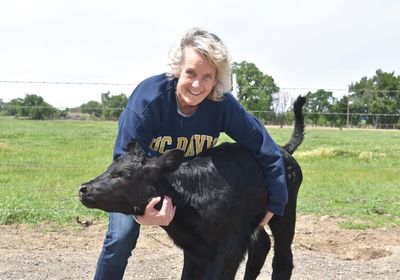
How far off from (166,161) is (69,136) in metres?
14.6

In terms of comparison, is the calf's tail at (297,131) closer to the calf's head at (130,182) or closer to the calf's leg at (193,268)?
the calf's leg at (193,268)

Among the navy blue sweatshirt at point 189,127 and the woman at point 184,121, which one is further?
the navy blue sweatshirt at point 189,127

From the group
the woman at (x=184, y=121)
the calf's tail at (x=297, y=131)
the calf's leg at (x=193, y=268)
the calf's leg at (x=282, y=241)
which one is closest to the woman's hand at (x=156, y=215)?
the woman at (x=184, y=121)

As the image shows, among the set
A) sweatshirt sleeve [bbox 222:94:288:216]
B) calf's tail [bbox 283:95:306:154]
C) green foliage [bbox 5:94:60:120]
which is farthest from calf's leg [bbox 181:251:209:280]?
green foliage [bbox 5:94:60:120]

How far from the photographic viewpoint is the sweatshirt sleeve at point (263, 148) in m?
3.68

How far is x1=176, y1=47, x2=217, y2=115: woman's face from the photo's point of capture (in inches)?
130

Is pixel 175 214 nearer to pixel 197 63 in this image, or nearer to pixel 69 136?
pixel 197 63

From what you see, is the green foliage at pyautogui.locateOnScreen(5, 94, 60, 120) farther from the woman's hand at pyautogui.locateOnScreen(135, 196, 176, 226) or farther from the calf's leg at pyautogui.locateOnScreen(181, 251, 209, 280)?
the woman's hand at pyautogui.locateOnScreen(135, 196, 176, 226)

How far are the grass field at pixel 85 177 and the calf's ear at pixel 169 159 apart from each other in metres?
4.16

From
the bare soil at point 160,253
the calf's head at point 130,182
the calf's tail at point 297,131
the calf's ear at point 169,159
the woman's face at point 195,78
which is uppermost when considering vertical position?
the woman's face at point 195,78

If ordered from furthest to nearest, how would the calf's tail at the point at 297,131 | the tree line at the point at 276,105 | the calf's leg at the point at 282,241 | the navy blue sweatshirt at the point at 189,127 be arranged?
the tree line at the point at 276,105 → the calf's tail at the point at 297,131 → the calf's leg at the point at 282,241 → the navy blue sweatshirt at the point at 189,127

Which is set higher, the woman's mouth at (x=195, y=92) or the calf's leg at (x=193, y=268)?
the woman's mouth at (x=195, y=92)

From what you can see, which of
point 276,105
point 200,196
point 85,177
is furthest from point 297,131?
point 276,105

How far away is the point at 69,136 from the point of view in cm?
1747
